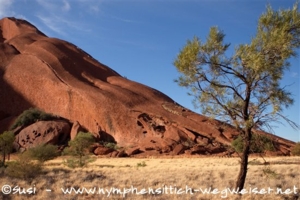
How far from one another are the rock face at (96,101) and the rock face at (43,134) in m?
1.75

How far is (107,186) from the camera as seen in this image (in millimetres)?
16016

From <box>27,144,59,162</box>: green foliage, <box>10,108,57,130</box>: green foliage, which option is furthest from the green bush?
<box>10,108,57,130</box>: green foliage

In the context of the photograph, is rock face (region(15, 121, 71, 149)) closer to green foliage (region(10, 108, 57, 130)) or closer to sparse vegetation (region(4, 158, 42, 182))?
green foliage (region(10, 108, 57, 130))

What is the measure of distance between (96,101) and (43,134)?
9143 mm

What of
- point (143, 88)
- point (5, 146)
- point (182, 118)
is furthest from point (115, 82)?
point (5, 146)

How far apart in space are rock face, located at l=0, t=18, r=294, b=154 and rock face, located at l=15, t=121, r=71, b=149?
1753mm

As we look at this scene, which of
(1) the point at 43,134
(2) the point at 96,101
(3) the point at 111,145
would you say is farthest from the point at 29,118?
(3) the point at 111,145

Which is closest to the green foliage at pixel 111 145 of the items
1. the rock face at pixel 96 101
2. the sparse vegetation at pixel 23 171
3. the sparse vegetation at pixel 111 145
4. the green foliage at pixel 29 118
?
the sparse vegetation at pixel 111 145

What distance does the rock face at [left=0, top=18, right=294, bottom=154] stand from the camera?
41.8m

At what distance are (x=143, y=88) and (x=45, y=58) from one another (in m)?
16.5

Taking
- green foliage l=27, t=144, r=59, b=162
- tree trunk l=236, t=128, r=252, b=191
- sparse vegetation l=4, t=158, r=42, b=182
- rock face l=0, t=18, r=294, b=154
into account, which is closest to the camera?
tree trunk l=236, t=128, r=252, b=191

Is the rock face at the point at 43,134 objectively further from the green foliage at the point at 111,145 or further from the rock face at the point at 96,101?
the green foliage at the point at 111,145

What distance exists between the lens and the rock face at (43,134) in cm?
4044

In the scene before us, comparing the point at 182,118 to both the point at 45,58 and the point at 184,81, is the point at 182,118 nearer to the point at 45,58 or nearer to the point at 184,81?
the point at 45,58
